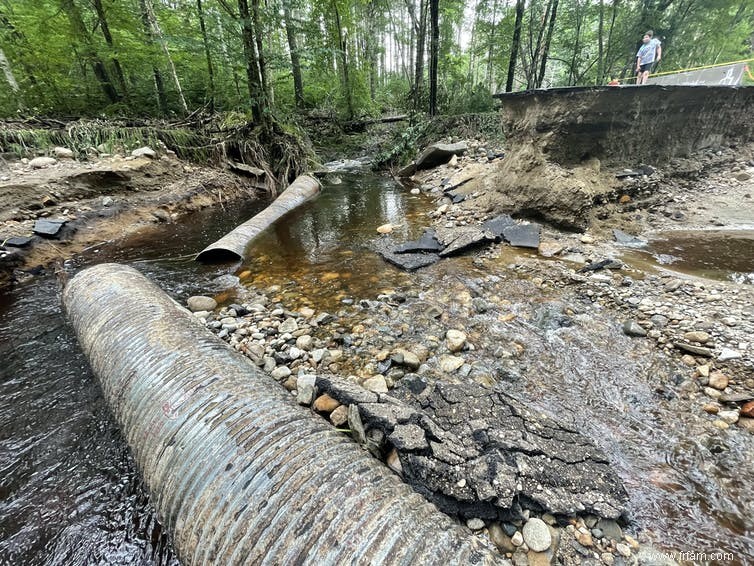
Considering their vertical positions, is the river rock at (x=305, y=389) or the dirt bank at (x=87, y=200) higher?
the dirt bank at (x=87, y=200)

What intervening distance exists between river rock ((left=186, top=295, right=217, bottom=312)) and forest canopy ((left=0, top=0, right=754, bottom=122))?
637 cm

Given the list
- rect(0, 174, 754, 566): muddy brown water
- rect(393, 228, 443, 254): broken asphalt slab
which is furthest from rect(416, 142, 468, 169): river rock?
rect(0, 174, 754, 566): muddy brown water

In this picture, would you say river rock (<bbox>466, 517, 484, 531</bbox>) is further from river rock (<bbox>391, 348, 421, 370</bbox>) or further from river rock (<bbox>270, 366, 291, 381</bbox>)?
river rock (<bbox>270, 366, 291, 381</bbox>)

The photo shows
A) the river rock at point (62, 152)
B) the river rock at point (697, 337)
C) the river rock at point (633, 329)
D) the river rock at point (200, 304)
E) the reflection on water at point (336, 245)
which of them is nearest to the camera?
the river rock at point (697, 337)

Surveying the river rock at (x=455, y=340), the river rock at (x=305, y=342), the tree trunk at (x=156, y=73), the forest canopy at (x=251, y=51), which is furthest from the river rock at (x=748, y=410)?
the tree trunk at (x=156, y=73)

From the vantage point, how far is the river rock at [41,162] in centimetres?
567

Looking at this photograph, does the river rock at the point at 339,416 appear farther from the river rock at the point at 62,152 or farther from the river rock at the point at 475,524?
the river rock at the point at 62,152

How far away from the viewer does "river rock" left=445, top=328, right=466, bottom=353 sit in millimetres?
2555

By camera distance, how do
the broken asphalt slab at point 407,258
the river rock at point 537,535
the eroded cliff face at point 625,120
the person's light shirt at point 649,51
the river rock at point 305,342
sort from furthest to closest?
the person's light shirt at point 649,51, the eroded cliff face at point 625,120, the broken asphalt slab at point 407,258, the river rock at point 305,342, the river rock at point 537,535

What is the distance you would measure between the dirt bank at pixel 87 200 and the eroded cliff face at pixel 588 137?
594cm

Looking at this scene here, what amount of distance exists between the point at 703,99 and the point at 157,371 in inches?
321

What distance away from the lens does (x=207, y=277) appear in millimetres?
4148

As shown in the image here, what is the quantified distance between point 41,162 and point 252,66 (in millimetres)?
4471

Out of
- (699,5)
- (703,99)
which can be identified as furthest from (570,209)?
(699,5)
